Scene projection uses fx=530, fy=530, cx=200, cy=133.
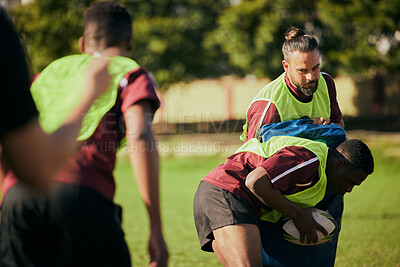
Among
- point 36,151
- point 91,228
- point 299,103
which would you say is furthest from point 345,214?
point 36,151

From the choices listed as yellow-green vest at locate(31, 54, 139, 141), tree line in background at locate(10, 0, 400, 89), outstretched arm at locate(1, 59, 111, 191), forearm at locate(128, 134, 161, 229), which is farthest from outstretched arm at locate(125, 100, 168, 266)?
tree line in background at locate(10, 0, 400, 89)

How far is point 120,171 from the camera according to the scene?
17891 millimetres

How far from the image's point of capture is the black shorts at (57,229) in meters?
2.42

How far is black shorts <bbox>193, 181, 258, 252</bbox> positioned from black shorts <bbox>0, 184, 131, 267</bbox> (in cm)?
128

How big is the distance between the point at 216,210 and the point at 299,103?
3.56ft

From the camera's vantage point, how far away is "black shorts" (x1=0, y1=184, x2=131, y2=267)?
2.42 meters

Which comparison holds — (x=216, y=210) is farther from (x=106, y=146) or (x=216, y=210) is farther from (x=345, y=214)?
(x=345, y=214)

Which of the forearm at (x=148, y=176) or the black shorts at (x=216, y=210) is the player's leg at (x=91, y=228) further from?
the black shorts at (x=216, y=210)

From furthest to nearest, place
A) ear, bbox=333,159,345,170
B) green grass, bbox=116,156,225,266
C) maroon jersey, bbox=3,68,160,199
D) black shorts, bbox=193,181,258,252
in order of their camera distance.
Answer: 1. green grass, bbox=116,156,225,266
2. ear, bbox=333,159,345,170
3. black shorts, bbox=193,181,258,252
4. maroon jersey, bbox=3,68,160,199

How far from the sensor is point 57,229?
2439 millimetres

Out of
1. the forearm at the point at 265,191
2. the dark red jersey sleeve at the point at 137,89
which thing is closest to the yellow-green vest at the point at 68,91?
the dark red jersey sleeve at the point at 137,89

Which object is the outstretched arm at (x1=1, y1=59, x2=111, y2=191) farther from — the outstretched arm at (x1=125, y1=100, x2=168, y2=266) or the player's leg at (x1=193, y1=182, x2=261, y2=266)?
the player's leg at (x1=193, y1=182, x2=261, y2=266)

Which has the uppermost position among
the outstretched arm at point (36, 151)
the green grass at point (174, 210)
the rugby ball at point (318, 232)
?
the outstretched arm at point (36, 151)

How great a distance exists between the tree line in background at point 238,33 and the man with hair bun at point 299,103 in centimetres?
1660
